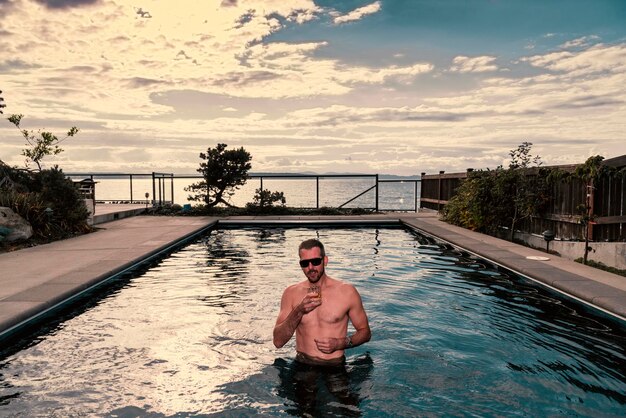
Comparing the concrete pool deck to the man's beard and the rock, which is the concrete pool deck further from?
the man's beard

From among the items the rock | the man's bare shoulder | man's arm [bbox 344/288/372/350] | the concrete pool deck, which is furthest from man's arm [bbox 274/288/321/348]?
the rock

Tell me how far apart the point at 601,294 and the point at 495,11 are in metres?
11.8

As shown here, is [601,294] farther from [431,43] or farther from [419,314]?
[431,43]

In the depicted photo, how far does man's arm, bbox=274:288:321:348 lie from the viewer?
3957 millimetres

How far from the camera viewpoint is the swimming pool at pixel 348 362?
4.77m

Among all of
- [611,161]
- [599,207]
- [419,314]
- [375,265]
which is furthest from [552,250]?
[419,314]

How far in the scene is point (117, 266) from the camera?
9969mm

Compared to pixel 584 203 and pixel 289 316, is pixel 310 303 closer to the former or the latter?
pixel 289 316

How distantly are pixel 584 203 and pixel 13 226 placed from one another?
557 inches

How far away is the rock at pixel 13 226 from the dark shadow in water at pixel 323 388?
412 inches

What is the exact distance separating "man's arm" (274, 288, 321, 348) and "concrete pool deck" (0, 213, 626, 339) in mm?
3791

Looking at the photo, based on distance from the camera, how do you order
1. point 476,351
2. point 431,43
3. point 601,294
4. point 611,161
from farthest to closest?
point 431,43
point 611,161
point 601,294
point 476,351

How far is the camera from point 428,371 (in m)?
5.64

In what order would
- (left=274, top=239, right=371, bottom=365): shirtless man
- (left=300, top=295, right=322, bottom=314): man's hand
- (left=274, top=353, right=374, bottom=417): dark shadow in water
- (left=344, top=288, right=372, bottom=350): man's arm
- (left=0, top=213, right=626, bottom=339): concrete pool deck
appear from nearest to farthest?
(left=300, top=295, right=322, bottom=314): man's hand
(left=274, top=239, right=371, bottom=365): shirtless man
(left=274, top=353, right=374, bottom=417): dark shadow in water
(left=344, top=288, right=372, bottom=350): man's arm
(left=0, top=213, right=626, bottom=339): concrete pool deck
